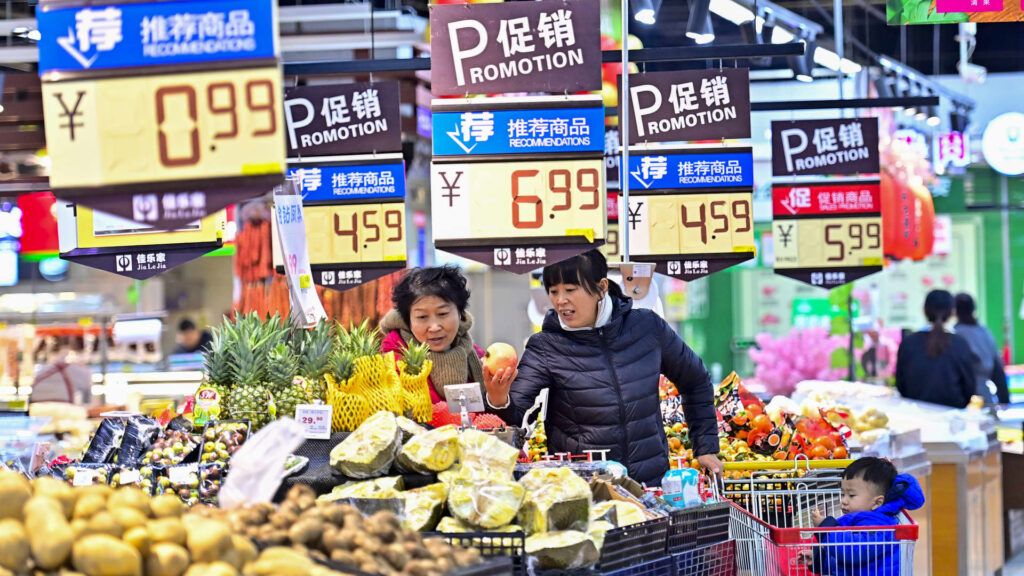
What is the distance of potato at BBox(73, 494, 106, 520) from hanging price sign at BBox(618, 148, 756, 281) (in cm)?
523

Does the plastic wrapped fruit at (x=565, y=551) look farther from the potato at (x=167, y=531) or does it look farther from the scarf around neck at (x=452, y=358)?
the scarf around neck at (x=452, y=358)

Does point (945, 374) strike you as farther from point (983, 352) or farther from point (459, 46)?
point (459, 46)

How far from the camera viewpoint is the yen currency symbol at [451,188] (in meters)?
5.83

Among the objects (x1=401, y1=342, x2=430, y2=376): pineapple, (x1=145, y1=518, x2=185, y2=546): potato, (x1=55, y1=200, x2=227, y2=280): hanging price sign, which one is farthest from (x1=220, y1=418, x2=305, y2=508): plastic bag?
(x1=55, y1=200, x2=227, y2=280): hanging price sign

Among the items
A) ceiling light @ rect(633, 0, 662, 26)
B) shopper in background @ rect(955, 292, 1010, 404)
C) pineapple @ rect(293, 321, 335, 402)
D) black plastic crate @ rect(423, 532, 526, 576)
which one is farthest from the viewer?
shopper in background @ rect(955, 292, 1010, 404)

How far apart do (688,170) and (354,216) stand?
1985 millimetres

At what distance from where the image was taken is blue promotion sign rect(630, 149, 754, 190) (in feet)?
24.1

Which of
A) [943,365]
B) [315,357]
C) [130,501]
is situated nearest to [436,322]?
[315,357]

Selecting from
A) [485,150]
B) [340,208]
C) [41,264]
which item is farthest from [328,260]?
[41,264]

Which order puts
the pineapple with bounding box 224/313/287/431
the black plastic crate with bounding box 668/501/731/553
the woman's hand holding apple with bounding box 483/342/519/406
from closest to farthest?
the black plastic crate with bounding box 668/501/731/553 < the pineapple with bounding box 224/313/287/431 < the woman's hand holding apple with bounding box 483/342/519/406

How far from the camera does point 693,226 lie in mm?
7344

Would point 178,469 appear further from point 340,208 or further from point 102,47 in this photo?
point 340,208

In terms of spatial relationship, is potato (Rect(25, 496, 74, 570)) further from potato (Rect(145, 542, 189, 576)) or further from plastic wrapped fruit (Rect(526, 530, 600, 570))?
plastic wrapped fruit (Rect(526, 530, 600, 570))

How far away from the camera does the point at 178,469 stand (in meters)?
3.68
